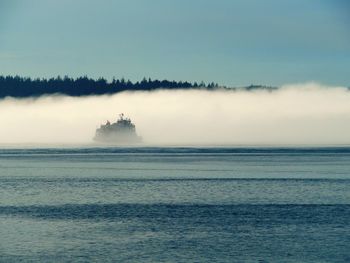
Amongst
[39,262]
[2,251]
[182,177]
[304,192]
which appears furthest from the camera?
[182,177]

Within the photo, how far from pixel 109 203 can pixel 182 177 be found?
34.0 meters

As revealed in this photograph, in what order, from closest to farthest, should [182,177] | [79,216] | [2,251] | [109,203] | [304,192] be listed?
[2,251] → [79,216] → [109,203] → [304,192] → [182,177]

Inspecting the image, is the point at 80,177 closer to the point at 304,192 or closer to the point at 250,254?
the point at 304,192

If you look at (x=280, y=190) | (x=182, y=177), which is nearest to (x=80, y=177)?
(x=182, y=177)

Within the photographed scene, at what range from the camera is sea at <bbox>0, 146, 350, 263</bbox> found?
38.3 meters

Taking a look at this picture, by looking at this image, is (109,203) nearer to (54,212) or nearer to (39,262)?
(54,212)

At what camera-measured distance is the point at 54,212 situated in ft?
188

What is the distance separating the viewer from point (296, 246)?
40094 mm

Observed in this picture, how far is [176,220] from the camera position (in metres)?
51.4

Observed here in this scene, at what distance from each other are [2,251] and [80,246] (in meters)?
4.14

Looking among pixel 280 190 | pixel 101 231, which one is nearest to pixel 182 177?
pixel 280 190

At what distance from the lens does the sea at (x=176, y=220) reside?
38.3 metres

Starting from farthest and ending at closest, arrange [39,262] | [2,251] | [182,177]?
[182,177] → [2,251] → [39,262]

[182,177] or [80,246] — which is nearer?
[80,246]
